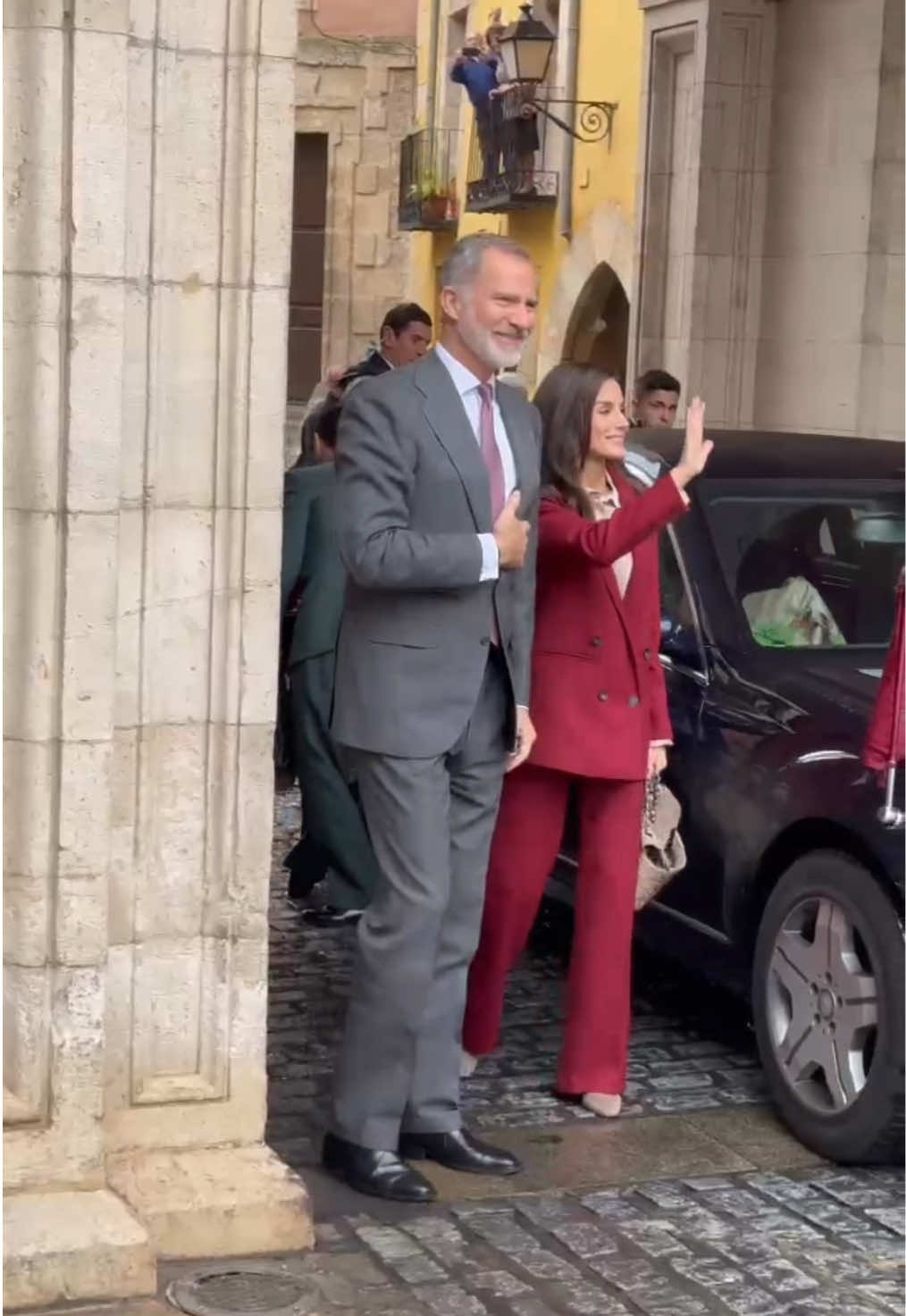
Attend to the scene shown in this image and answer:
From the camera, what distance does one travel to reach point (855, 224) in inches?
584

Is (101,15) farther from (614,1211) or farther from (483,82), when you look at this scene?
(483,82)

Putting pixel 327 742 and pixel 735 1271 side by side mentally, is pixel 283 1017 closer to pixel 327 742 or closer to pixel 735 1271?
pixel 327 742

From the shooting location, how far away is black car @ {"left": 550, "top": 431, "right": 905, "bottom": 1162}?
612 centimetres

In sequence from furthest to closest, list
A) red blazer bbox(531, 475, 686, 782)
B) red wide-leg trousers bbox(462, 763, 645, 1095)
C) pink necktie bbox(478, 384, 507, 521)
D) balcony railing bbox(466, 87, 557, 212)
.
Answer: balcony railing bbox(466, 87, 557, 212) → red wide-leg trousers bbox(462, 763, 645, 1095) → red blazer bbox(531, 475, 686, 782) → pink necktie bbox(478, 384, 507, 521)

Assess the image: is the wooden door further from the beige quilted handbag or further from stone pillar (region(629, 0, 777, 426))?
the beige quilted handbag

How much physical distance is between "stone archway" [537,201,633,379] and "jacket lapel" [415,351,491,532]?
13.2 meters

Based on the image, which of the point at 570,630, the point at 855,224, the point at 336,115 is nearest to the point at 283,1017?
the point at 570,630

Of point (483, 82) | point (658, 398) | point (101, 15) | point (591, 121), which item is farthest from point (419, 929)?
point (483, 82)

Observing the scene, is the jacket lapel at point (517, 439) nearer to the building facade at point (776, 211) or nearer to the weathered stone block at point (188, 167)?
the weathered stone block at point (188, 167)

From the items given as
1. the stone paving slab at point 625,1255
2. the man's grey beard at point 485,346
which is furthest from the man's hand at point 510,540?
the stone paving slab at point 625,1255

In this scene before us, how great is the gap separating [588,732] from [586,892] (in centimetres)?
44

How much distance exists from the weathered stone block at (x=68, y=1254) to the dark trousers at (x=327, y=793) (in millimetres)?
3454

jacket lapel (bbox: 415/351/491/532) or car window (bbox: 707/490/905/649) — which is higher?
jacket lapel (bbox: 415/351/491/532)

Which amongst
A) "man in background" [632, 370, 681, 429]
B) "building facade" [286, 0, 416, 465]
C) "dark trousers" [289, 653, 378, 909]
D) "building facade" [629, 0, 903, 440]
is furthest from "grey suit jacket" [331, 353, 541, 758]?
"building facade" [286, 0, 416, 465]
